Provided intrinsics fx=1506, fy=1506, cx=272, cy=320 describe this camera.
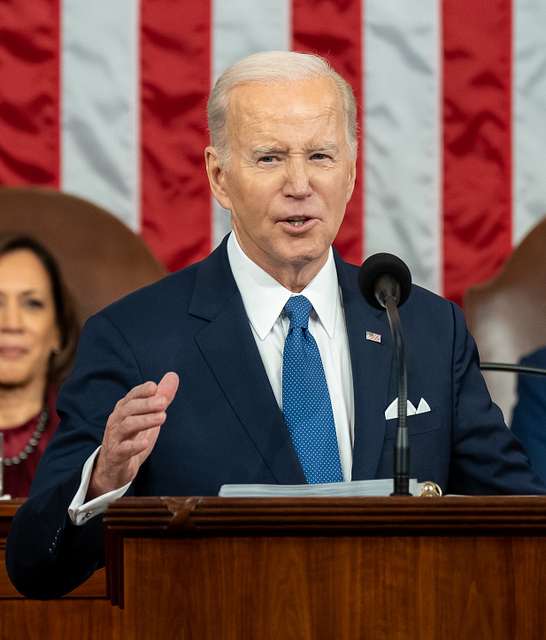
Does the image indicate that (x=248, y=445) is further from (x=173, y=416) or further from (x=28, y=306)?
(x=28, y=306)

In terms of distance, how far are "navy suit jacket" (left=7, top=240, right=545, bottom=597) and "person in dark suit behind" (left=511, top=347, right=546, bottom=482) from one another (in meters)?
1.23

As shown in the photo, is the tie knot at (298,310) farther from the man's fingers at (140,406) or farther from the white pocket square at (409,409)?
the man's fingers at (140,406)

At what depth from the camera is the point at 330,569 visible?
182cm

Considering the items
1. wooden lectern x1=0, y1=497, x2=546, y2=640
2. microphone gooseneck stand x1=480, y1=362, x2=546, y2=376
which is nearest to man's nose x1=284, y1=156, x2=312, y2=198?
microphone gooseneck stand x1=480, y1=362, x2=546, y2=376

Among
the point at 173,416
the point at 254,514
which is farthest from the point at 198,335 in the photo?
the point at 254,514

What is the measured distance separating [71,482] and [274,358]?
0.49 metres

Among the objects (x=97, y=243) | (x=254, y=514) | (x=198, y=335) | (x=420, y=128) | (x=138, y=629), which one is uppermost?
(x=420, y=128)

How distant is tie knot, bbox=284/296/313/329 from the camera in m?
2.61

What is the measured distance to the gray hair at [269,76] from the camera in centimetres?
262

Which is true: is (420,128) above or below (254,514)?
above

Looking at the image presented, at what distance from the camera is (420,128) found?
4.57 meters

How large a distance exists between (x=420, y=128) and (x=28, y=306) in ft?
4.28

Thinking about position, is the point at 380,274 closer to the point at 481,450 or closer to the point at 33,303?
the point at 481,450

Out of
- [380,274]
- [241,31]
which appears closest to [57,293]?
[241,31]
